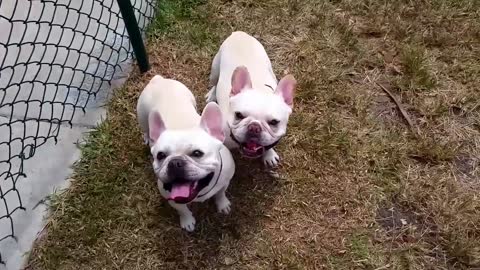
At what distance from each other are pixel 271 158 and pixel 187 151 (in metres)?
0.70

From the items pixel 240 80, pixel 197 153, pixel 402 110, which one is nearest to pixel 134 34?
pixel 240 80

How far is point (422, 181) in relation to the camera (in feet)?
10.00

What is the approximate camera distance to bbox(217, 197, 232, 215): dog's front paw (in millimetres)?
2918

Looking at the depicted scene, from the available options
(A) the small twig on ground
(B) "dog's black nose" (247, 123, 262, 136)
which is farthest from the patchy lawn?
(B) "dog's black nose" (247, 123, 262, 136)

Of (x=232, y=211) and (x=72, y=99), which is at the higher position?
(x=72, y=99)

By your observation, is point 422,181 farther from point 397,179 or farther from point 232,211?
point 232,211

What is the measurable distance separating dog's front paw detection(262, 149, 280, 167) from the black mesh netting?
960 mm

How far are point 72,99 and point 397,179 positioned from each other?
1.65 metres

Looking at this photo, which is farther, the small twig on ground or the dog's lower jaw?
the small twig on ground

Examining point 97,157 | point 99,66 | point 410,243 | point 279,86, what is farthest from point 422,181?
point 99,66

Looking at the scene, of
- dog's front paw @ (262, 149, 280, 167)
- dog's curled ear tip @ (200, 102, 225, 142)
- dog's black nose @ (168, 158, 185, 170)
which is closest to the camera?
dog's black nose @ (168, 158, 185, 170)

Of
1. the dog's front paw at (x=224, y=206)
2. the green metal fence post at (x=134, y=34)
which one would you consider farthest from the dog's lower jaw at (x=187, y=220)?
the green metal fence post at (x=134, y=34)

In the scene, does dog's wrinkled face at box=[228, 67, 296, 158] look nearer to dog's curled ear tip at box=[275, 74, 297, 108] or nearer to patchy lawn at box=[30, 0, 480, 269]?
dog's curled ear tip at box=[275, 74, 297, 108]

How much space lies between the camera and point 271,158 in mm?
3072
